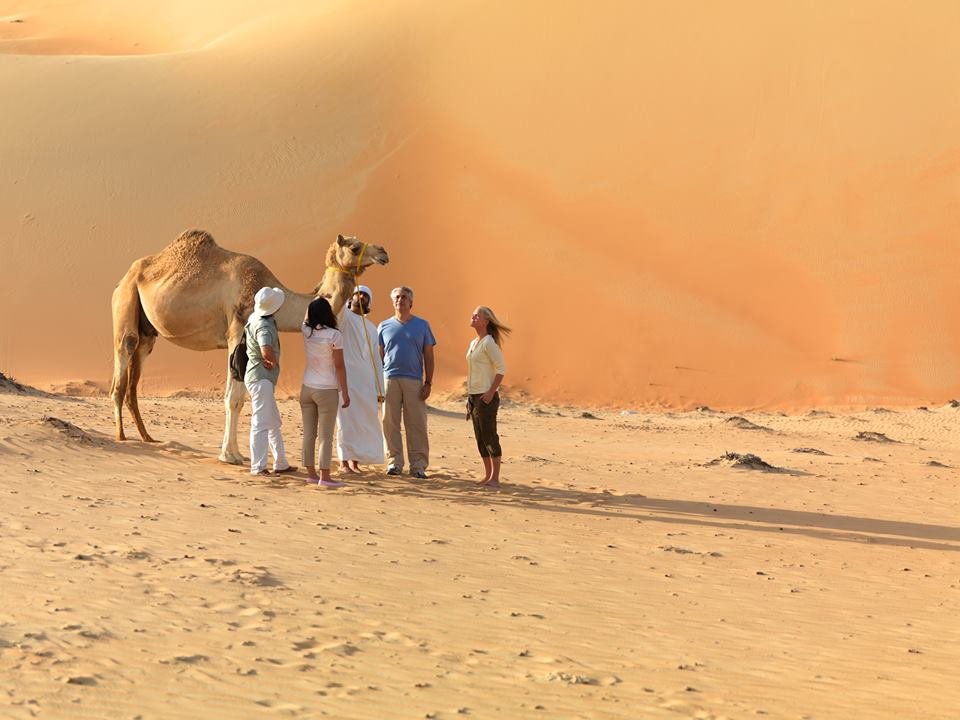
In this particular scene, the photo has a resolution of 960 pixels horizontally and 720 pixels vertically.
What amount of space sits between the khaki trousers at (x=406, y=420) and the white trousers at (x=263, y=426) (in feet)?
2.99

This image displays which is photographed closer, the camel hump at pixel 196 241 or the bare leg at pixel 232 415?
the bare leg at pixel 232 415

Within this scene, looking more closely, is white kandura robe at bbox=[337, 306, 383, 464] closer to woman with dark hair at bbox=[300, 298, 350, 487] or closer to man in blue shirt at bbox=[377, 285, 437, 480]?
man in blue shirt at bbox=[377, 285, 437, 480]

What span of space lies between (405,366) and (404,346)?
0.54 feet

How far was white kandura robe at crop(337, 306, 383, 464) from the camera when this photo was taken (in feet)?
32.5

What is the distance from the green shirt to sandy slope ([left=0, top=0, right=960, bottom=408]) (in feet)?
40.2

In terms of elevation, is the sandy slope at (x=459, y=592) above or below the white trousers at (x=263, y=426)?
below

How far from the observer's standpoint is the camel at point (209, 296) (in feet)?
33.6

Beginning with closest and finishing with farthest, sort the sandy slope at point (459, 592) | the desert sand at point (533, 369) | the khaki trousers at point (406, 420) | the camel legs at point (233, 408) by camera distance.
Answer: the sandy slope at point (459, 592) < the desert sand at point (533, 369) < the khaki trousers at point (406, 420) < the camel legs at point (233, 408)

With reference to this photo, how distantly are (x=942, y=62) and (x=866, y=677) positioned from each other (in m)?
24.9

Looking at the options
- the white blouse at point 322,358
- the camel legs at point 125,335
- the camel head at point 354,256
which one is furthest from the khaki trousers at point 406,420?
the camel legs at point 125,335

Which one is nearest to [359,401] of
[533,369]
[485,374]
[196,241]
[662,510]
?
[485,374]

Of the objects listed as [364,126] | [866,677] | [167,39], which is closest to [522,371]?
[364,126]

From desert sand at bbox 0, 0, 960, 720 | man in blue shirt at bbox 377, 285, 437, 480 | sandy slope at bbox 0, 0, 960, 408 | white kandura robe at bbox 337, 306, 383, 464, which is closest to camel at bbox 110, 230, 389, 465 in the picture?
white kandura robe at bbox 337, 306, 383, 464

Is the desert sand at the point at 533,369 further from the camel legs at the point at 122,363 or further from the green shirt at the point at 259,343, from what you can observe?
the green shirt at the point at 259,343
